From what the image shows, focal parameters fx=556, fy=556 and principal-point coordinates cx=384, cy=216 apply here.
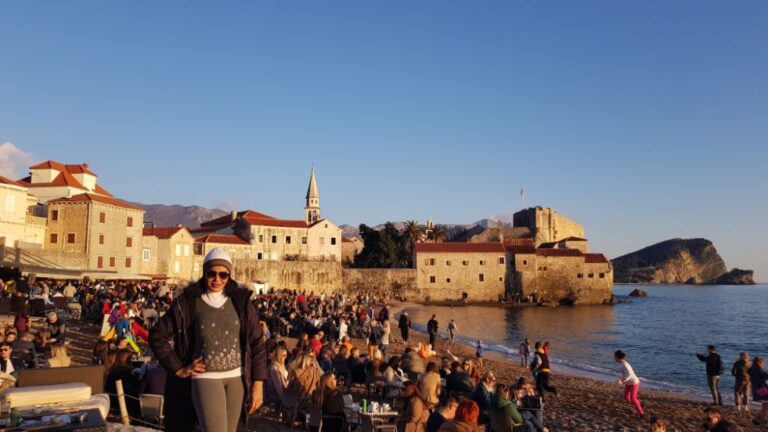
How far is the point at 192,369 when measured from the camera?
12.3ft

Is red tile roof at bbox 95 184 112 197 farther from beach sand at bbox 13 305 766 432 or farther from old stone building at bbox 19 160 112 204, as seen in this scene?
beach sand at bbox 13 305 766 432

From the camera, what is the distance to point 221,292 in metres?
4.07

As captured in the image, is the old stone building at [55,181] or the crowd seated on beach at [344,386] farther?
the old stone building at [55,181]

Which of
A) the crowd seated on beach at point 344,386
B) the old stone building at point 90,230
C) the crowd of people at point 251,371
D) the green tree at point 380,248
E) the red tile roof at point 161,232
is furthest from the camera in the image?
the green tree at point 380,248

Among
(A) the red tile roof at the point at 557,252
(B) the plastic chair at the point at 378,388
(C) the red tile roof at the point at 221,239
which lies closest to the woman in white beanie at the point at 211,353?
(B) the plastic chair at the point at 378,388

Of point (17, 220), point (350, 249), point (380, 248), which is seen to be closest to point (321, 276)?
point (380, 248)

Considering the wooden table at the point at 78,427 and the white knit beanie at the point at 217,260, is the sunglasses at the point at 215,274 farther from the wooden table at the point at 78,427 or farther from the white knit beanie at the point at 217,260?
the wooden table at the point at 78,427

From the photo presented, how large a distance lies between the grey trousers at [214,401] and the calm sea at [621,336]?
18864 mm

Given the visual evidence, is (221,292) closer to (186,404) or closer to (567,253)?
(186,404)

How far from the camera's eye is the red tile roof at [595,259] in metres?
68.6

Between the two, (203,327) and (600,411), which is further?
(600,411)

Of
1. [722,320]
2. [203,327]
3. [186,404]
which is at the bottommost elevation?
[722,320]

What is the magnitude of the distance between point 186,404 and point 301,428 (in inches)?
237

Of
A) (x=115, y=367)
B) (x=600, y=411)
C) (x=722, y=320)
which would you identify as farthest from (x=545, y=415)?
(x=722, y=320)
